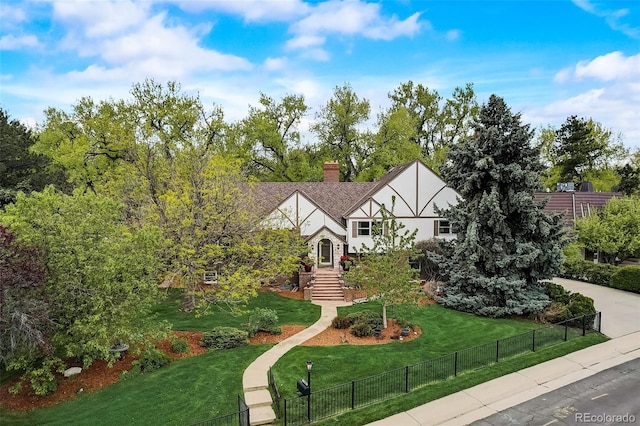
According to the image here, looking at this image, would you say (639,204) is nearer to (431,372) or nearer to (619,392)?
(619,392)

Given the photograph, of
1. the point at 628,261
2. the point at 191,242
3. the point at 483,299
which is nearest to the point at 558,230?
the point at 483,299

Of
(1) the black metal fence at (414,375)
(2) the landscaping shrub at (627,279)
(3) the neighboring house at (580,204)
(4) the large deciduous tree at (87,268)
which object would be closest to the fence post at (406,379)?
(1) the black metal fence at (414,375)

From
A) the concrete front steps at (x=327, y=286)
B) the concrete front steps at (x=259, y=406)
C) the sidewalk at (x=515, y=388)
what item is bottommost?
the sidewalk at (x=515, y=388)

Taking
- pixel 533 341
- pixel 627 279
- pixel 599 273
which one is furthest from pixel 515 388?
pixel 599 273

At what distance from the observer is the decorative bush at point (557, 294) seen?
2212 cm

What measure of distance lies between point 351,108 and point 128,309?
34691 millimetres

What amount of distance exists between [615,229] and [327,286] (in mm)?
22324

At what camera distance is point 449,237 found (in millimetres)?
30500

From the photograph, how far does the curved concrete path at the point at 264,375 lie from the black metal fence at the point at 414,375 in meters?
0.50

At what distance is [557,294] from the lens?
22859 millimetres

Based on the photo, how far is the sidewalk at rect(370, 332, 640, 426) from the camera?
12.6 meters

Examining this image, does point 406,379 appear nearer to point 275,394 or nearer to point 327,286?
point 275,394

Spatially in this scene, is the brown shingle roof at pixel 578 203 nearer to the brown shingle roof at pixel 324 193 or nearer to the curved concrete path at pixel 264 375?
the brown shingle roof at pixel 324 193

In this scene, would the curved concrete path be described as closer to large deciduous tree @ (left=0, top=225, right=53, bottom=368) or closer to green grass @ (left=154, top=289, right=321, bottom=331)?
green grass @ (left=154, top=289, right=321, bottom=331)
